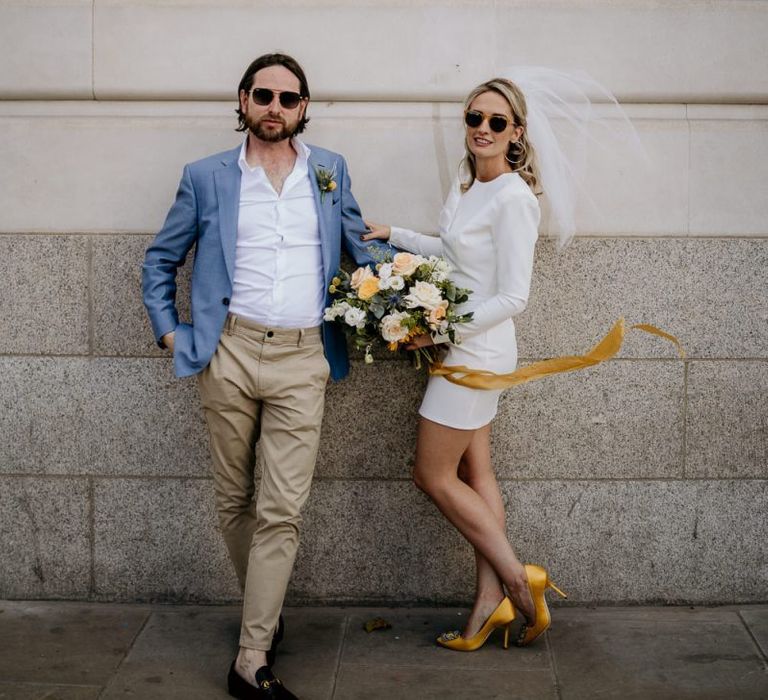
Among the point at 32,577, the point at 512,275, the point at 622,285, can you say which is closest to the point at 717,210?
the point at 622,285

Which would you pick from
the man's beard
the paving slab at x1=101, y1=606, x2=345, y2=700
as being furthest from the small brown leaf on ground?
the man's beard

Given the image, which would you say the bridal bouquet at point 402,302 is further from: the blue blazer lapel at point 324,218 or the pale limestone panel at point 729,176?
the pale limestone panel at point 729,176

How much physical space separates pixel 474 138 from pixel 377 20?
3.02 ft

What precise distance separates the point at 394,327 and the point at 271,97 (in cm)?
105

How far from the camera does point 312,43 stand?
15.5 ft

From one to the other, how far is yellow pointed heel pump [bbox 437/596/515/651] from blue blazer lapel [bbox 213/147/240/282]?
184cm

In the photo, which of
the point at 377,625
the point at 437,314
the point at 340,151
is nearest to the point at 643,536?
the point at 377,625

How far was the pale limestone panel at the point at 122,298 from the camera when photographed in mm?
4844

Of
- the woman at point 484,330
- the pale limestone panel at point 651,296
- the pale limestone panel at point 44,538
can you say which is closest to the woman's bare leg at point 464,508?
the woman at point 484,330

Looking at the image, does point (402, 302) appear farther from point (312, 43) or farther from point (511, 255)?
point (312, 43)

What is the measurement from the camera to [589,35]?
186 inches

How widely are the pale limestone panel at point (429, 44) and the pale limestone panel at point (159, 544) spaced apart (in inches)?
74.7

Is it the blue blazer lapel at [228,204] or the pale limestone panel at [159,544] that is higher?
the blue blazer lapel at [228,204]

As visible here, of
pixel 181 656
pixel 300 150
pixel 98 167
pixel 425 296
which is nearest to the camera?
pixel 425 296
